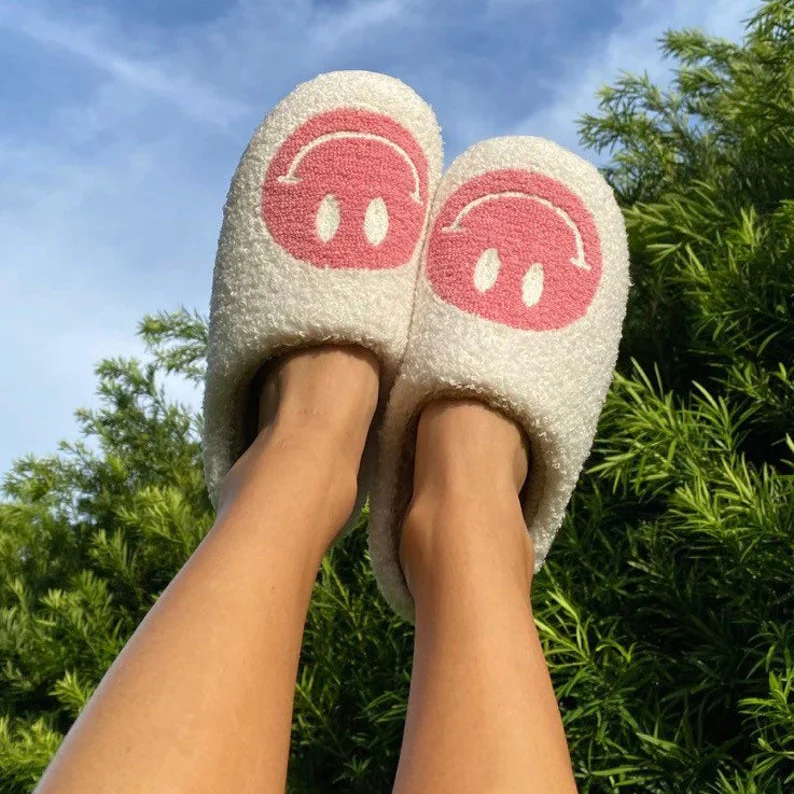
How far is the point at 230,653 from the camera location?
52cm

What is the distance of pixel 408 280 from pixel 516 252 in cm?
11

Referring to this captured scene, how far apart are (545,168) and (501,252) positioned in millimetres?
116

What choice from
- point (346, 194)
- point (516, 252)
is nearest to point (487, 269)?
point (516, 252)

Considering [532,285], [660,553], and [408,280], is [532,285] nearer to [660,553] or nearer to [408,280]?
[408,280]

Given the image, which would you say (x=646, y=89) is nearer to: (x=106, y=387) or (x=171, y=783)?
(x=106, y=387)

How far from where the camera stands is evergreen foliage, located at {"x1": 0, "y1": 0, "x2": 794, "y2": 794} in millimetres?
882

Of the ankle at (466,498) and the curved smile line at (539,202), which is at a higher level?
the curved smile line at (539,202)

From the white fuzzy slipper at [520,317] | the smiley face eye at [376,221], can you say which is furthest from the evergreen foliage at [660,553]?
the smiley face eye at [376,221]

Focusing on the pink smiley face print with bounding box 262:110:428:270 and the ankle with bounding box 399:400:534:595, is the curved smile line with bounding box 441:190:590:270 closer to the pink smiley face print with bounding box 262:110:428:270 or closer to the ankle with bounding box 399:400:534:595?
the pink smiley face print with bounding box 262:110:428:270

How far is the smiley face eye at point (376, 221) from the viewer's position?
0.88 metres

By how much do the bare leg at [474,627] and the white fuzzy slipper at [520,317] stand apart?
0.12ft

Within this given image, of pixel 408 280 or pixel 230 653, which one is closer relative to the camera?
pixel 230 653

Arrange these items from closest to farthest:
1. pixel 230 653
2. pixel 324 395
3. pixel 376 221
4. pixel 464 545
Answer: pixel 230 653
pixel 464 545
pixel 324 395
pixel 376 221

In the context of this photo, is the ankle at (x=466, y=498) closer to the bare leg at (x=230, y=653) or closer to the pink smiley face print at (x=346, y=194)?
the bare leg at (x=230, y=653)
